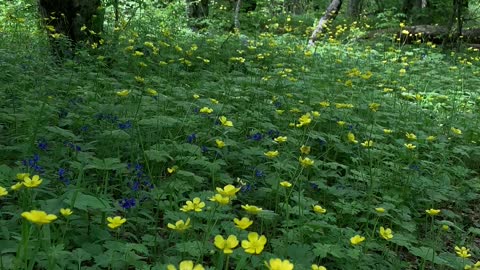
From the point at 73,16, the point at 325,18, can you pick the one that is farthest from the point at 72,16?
the point at 325,18

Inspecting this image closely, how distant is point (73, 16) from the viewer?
543 cm

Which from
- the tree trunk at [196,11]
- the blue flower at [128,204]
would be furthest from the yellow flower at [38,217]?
the tree trunk at [196,11]

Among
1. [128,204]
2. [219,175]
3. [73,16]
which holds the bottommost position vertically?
[219,175]

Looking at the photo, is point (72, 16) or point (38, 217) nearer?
point (38, 217)

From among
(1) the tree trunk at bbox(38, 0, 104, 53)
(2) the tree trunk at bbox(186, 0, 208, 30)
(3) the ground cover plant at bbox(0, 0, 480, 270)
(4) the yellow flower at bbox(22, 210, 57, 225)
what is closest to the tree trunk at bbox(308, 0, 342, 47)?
(2) the tree trunk at bbox(186, 0, 208, 30)

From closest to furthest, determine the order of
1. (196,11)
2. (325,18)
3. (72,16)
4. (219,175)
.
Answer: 1. (219,175)
2. (72,16)
3. (325,18)
4. (196,11)

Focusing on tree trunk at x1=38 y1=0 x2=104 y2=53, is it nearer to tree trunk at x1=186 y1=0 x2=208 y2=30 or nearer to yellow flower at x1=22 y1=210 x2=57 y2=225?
tree trunk at x1=186 y1=0 x2=208 y2=30

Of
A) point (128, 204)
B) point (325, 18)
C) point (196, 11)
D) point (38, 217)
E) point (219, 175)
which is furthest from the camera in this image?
point (196, 11)

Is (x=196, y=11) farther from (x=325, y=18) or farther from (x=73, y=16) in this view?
(x=73, y=16)

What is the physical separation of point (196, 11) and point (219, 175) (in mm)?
8393

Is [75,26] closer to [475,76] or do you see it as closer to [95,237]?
[95,237]

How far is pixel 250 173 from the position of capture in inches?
114

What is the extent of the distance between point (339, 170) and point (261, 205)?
2.62 feet

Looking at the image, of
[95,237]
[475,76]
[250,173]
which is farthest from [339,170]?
[475,76]
